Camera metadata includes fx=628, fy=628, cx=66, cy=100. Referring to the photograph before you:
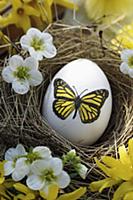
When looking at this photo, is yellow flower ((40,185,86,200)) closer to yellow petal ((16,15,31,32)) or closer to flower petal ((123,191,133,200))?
flower petal ((123,191,133,200))

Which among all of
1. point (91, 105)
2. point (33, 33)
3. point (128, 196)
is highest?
point (33, 33)

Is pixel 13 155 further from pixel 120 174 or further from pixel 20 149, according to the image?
pixel 120 174

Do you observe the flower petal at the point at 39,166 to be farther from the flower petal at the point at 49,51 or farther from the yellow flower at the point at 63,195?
the flower petal at the point at 49,51

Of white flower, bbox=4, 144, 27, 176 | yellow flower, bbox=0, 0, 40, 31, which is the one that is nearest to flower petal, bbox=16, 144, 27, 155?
white flower, bbox=4, 144, 27, 176

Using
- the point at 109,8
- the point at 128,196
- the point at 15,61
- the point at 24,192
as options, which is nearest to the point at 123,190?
the point at 128,196

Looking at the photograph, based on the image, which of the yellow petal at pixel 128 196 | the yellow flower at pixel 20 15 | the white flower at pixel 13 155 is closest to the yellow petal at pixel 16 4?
the yellow flower at pixel 20 15
